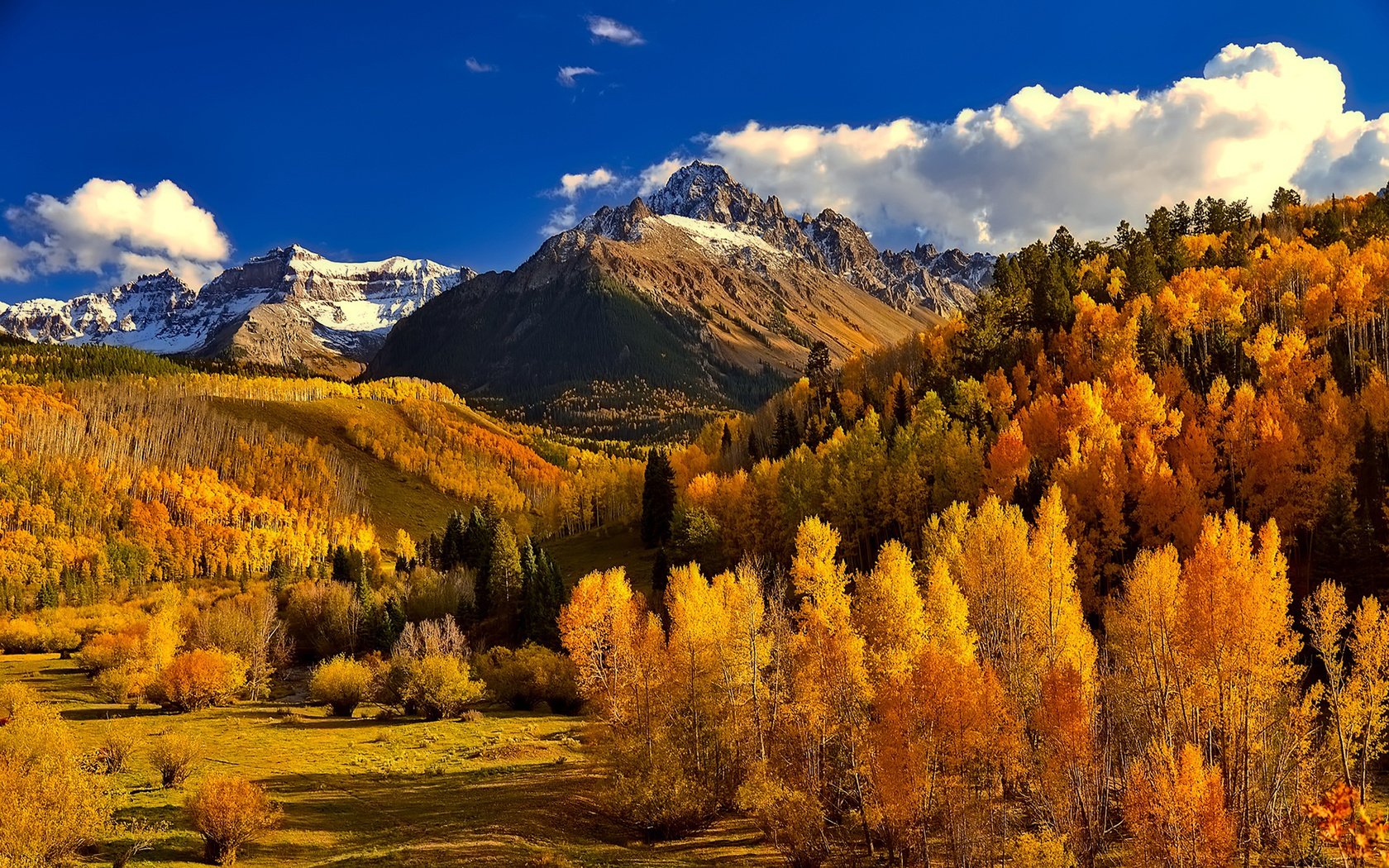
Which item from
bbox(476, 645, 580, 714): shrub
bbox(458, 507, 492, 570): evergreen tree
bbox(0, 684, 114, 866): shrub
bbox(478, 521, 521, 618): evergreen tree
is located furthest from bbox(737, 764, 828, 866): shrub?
bbox(458, 507, 492, 570): evergreen tree

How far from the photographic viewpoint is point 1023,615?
60.4m

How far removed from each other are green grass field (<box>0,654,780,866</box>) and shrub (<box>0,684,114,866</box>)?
362 cm

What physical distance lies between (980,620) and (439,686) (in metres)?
54.4

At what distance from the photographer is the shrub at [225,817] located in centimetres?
4034

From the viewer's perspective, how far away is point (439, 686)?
7881 centimetres

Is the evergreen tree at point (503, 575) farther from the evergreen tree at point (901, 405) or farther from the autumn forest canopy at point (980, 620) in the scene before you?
the evergreen tree at point (901, 405)

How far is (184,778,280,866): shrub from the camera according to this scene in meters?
40.3

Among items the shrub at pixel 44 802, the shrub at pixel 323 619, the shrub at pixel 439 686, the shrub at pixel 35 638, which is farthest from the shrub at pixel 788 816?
the shrub at pixel 35 638

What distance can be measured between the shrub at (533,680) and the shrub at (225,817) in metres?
44.0

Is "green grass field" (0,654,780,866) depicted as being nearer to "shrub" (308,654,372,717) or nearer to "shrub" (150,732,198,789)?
"shrub" (150,732,198,789)

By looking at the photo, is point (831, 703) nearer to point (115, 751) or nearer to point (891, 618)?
point (891, 618)

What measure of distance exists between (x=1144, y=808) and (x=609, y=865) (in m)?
28.9

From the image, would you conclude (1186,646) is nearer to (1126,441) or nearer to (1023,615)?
(1023,615)

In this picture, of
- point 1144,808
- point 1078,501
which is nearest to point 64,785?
point 1144,808
